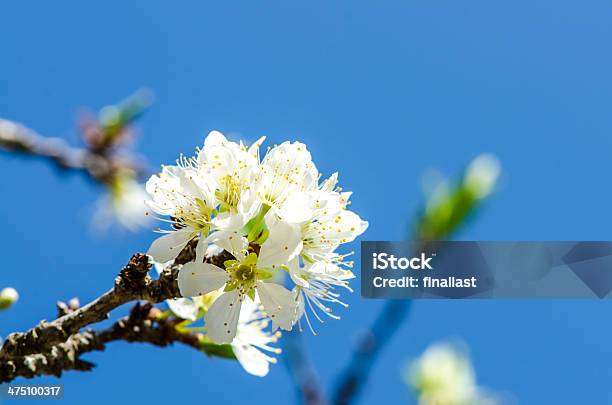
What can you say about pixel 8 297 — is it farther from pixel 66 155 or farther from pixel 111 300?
pixel 66 155

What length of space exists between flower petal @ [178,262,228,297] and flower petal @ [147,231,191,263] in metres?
0.08

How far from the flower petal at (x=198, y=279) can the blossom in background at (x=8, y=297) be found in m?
0.39

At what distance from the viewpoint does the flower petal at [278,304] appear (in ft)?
3.79

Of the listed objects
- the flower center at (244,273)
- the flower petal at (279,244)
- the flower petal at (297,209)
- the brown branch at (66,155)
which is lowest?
the flower petal at (279,244)

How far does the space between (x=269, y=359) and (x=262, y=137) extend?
46 centimetres

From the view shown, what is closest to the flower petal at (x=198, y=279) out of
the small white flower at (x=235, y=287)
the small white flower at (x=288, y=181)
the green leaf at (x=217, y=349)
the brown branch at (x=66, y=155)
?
the small white flower at (x=235, y=287)

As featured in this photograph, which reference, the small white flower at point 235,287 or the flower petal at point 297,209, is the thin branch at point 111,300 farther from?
the flower petal at point 297,209

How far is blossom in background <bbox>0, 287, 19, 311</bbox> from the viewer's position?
1.34 meters

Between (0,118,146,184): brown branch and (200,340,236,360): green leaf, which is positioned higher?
(0,118,146,184): brown branch

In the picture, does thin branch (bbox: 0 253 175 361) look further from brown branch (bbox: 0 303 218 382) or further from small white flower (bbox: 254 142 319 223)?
small white flower (bbox: 254 142 319 223)

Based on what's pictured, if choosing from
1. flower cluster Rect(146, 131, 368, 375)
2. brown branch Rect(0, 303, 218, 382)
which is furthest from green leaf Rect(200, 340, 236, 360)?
flower cluster Rect(146, 131, 368, 375)

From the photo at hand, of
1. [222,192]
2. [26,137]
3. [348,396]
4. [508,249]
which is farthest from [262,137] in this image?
[26,137]

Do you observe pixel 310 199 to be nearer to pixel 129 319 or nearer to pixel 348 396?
pixel 129 319

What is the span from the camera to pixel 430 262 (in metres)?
2.00
